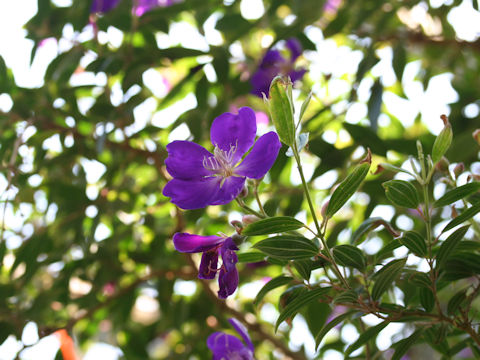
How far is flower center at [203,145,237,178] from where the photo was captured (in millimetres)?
670

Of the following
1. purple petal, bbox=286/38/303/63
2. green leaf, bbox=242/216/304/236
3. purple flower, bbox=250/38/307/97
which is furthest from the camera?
purple petal, bbox=286/38/303/63

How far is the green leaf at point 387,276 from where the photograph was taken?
2.09ft

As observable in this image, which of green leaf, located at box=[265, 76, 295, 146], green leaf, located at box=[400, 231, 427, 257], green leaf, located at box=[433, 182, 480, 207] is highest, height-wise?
green leaf, located at box=[265, 76, 295, 146]

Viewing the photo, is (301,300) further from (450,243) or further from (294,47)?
(294,47)

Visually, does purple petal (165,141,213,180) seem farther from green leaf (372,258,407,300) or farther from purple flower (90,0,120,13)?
purple flower (90,0,120,13)

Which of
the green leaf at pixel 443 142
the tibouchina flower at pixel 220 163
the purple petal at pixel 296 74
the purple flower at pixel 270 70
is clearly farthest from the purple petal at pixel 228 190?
the purple petal at pixel 296 74

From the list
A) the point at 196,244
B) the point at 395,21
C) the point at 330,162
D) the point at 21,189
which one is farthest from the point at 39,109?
the point at 395,21

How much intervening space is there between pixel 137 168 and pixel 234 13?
0.53m

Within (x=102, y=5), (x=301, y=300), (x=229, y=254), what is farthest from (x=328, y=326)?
(x=102, y=5)

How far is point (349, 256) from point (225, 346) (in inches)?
12.8

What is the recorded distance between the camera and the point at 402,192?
622mm

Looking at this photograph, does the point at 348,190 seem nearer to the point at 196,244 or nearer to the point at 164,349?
the point at 196,244

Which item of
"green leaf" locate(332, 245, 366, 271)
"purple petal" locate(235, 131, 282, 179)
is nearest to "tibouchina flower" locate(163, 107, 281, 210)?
"purple petal" locate(235, 131, 282, 179)

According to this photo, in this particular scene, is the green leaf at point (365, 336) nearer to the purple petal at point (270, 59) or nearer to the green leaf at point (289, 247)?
the green leaf at point (289, 247)
